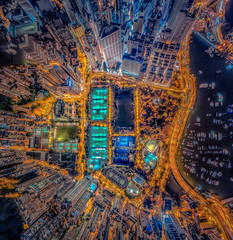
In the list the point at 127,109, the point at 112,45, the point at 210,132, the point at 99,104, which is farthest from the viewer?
the point at 99,104

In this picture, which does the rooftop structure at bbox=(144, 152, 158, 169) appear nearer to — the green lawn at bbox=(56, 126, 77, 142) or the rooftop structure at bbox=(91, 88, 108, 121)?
the rooftop structure at bbox=(91, 88, 108, 121)

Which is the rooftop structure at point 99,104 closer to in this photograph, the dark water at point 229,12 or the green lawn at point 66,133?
the green lawn at point 66,133

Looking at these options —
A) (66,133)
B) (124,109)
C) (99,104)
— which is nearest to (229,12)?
(124,109)

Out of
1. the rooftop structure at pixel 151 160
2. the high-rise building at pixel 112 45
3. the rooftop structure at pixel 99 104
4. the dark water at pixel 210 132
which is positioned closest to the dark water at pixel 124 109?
the rooftop structure at pixel 99 104

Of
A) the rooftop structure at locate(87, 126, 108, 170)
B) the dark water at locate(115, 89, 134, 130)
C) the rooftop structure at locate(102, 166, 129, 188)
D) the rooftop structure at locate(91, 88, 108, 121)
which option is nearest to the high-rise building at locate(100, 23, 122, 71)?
the rooftop structure at locate(91, 88, 108, 121)

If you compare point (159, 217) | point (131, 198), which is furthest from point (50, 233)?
point (159, 217)

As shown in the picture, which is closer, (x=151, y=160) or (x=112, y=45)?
(x=112, y=45)

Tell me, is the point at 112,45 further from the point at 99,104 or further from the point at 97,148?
the point at 97,148
